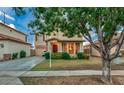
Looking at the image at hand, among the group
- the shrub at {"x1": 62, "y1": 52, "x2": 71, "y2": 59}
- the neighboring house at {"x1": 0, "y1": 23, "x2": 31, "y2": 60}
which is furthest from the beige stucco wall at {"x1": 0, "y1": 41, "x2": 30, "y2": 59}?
the shrub at {"x1": 62, "y1": 52, "x2": 71, "y2": 59}

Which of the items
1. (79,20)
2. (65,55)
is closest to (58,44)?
(65,55)

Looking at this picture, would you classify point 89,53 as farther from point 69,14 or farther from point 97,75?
point 69,14

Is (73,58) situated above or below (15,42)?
below

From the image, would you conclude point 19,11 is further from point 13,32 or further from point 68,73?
point 13,32

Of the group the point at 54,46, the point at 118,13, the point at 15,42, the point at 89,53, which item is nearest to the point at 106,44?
the point at 118,13

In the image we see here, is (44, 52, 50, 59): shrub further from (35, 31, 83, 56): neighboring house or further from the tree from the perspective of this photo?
the tree

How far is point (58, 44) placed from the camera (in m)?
9.95

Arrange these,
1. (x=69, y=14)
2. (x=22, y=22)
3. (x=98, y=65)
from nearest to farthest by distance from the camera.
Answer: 1. (x=69, y=14)
2. (x=22, y=22)
3. (x=98, y=65)

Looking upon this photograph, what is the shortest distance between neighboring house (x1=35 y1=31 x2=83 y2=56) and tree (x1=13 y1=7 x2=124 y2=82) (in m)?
1.02

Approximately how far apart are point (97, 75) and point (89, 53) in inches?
49.4

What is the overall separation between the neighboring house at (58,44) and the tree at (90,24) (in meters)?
1.02

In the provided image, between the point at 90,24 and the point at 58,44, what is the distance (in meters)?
2.43

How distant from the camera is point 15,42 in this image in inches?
610
